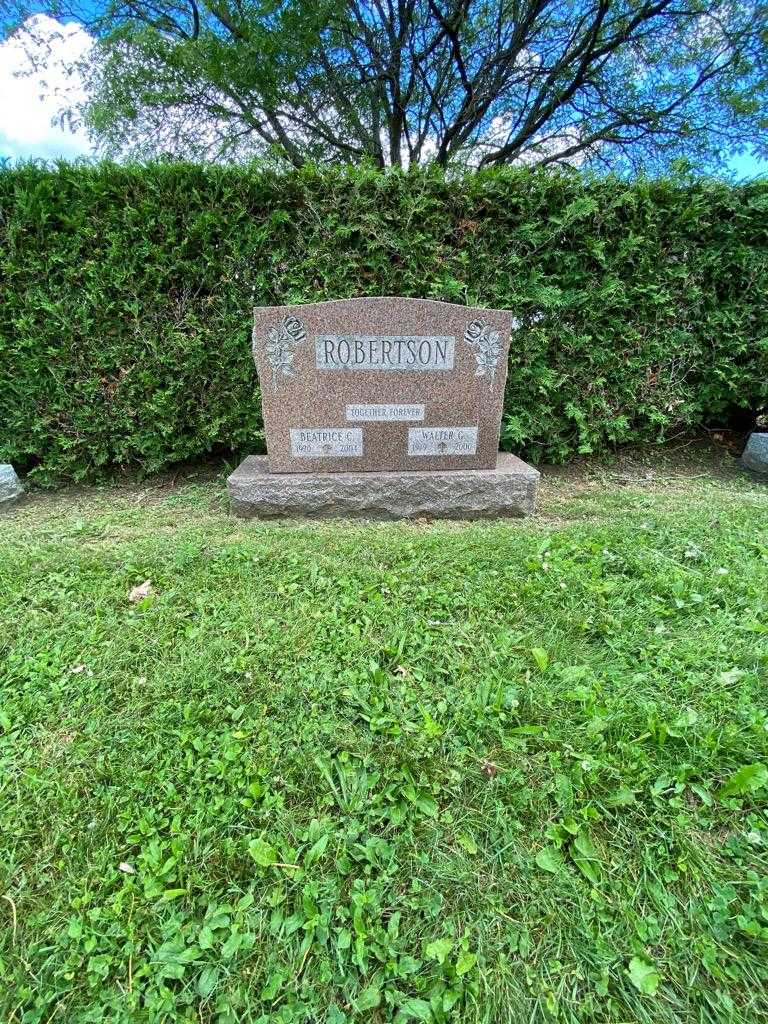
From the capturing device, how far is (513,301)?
11.9 feet

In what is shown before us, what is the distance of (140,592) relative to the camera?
216 centimetres

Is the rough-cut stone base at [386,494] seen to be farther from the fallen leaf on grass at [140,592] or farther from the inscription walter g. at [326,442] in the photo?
the fallen leaf on grass at [140,592]

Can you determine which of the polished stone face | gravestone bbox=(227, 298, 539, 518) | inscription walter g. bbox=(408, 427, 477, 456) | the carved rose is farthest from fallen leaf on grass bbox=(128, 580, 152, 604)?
the carved rose

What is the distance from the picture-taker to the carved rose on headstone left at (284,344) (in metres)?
2.99

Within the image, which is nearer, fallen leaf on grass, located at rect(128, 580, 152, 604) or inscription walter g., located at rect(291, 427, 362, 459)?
fallen leaf on grass, located at rect(128, 580, 152, 604)

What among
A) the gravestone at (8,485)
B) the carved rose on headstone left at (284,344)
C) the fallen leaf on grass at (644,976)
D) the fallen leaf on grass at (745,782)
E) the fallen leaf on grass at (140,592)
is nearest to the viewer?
the fallen leaf on grass at (644,976)

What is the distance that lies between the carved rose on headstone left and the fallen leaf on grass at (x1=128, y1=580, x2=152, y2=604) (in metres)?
1.54

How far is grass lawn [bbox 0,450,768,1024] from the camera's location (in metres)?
1.01

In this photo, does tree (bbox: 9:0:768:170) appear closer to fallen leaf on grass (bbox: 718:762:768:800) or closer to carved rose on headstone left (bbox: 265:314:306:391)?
carved rose on headstone left (bbox: 265:314:306:391)

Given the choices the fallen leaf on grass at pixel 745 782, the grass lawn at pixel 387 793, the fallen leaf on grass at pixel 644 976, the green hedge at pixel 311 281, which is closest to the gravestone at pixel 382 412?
the green hedge at pixel 311 281

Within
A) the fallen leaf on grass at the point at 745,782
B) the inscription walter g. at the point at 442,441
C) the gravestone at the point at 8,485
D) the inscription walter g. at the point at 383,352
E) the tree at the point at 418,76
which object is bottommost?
the gravestone at the point at 8,485

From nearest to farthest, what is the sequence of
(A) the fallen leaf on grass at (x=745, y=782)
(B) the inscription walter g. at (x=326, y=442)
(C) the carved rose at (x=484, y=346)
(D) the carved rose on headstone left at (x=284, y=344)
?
(A) the fallen leaf on grass at (x=745, y=782) → (D) the carved rose on headstone left at (x=284, y=344) → (C) the carved rose at (x=484, y=346) → (B) the inscription walter g. at (x=326, y=442)

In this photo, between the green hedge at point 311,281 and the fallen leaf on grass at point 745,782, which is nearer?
the fallen leaf on grass at point 745,782

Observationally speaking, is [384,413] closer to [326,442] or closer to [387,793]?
[326,442]
